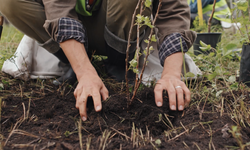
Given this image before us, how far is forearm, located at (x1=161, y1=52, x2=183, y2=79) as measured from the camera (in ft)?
4.11

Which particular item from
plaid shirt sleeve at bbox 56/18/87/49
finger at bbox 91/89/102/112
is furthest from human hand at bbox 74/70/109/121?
plaid shirt sleeve at bbox 56/18/87/49

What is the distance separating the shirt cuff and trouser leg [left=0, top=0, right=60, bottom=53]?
331 mm

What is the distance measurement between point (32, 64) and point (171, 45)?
4.05 ft

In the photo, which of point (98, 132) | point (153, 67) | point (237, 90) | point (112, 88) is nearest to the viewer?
point (98, 132)

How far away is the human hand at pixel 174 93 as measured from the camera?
1076 mm

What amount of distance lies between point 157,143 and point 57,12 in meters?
0.94

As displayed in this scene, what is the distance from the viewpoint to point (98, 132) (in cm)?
95

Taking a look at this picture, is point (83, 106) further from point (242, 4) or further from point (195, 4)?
point (195, 4)

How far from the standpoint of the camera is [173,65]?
1.30 metres

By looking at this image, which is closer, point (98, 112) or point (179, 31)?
point (98, 112)

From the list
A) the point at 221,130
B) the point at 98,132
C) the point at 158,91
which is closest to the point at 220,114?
the point at 221,130

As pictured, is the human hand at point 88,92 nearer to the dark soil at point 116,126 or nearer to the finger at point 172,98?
the dark soil at point 116,126

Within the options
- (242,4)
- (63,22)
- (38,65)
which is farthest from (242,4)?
(38,65)

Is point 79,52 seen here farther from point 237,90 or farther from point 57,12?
point 237,90
